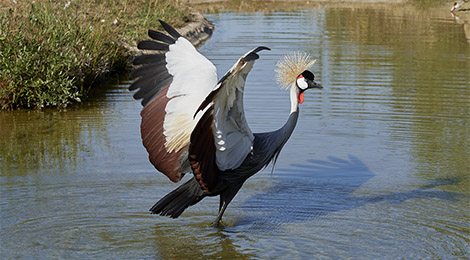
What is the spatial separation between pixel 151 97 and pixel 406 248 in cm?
219

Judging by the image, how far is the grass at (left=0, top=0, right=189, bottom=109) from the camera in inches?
349

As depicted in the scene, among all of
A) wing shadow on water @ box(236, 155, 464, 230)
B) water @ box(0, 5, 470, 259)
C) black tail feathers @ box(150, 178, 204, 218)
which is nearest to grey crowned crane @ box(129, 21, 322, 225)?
black tail feathers @ box(150, 178, 204, 218)

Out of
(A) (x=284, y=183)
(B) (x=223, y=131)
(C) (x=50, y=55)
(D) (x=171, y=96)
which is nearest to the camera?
(B) (x=223, y=131)

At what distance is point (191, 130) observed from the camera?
5070 mm

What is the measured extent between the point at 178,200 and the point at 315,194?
1373mm

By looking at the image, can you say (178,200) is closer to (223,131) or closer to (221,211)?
(221,211)

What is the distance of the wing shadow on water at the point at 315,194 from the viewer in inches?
228

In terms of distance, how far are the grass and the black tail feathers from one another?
4.04m

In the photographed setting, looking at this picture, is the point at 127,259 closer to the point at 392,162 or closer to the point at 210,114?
the point at 210,114

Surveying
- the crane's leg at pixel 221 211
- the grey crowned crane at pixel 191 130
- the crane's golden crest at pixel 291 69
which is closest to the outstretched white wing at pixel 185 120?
the grey crowned crane at pixel 191 130

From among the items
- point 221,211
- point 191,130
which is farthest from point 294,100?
point 221,211

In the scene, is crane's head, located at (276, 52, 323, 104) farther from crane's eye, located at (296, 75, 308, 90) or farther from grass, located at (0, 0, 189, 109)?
grass, located at (0, 0, 189, 109)

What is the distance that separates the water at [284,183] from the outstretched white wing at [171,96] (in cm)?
65

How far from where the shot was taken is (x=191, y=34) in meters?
16.3
